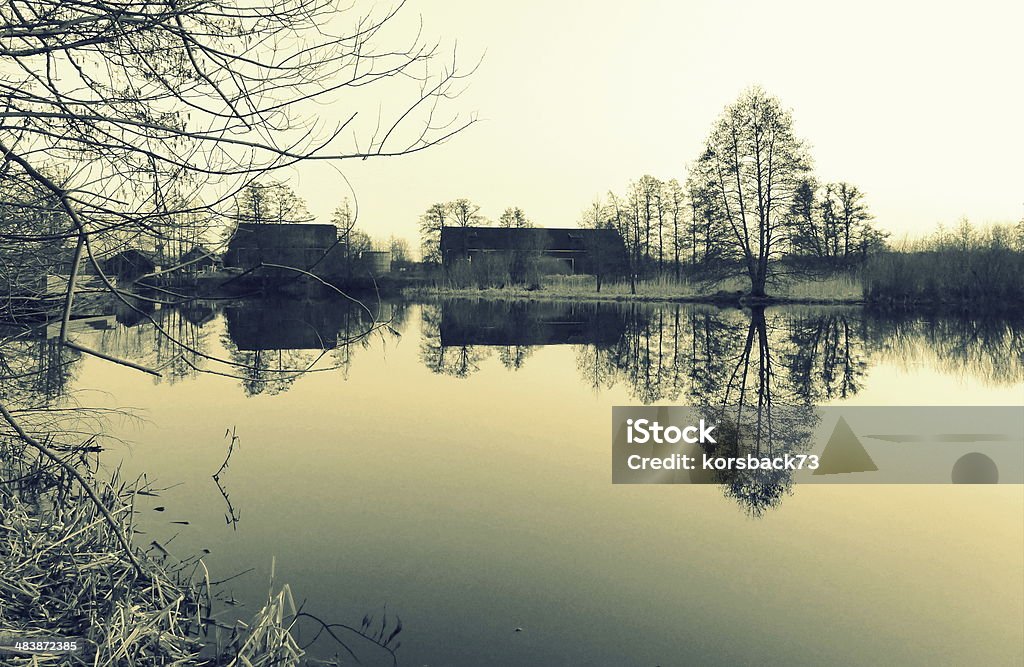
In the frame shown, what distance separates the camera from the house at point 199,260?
2.96 metres

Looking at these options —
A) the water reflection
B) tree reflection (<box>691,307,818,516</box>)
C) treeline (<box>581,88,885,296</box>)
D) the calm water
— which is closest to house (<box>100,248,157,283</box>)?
the calm water

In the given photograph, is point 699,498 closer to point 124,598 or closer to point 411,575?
point 411,575

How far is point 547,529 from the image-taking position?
4.91 metres

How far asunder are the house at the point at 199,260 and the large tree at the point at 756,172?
2404cm

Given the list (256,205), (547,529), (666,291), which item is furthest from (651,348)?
(666,291)

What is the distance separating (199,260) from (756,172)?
2511cm

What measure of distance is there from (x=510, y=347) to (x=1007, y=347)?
9037 mm

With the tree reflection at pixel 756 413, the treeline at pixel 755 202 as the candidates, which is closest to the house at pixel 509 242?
the treeline at pixel 755 202

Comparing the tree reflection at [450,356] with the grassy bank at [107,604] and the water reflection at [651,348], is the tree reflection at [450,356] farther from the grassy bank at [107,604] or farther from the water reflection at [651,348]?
the grassy bank at [107,604]

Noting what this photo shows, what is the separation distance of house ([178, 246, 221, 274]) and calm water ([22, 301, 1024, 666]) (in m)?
0.44

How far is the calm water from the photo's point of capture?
351 cm

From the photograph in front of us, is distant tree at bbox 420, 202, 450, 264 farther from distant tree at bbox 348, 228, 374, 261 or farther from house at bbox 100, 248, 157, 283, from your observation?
house at bbox 100, 248, 157, 283

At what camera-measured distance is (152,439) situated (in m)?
7.24

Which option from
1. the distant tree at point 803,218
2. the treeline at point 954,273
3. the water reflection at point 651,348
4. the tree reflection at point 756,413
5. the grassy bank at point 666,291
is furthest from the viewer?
the grassy bank at point 666,291
